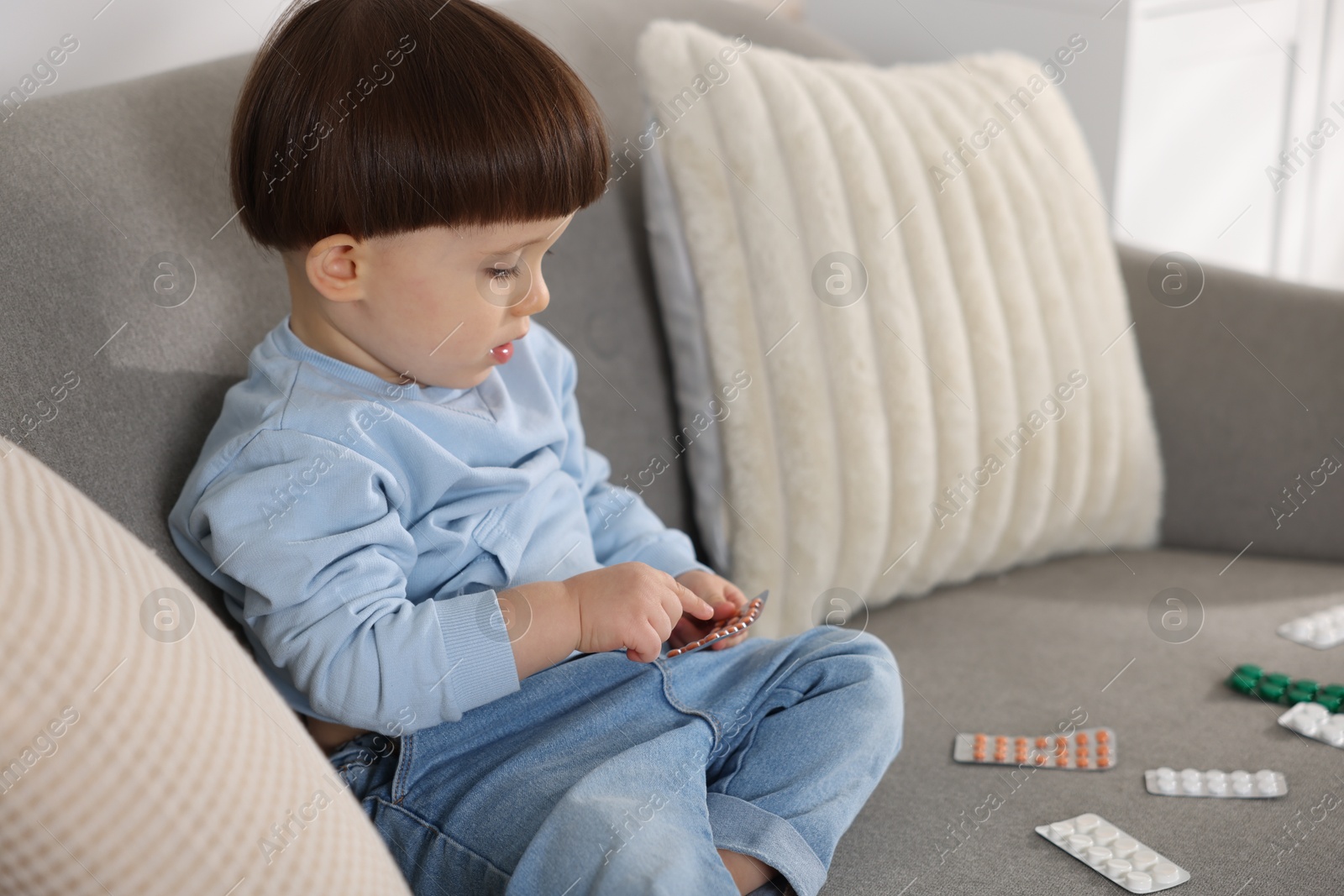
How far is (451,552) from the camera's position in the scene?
72 centimetres

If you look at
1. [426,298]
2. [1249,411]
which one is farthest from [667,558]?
[1249,411]

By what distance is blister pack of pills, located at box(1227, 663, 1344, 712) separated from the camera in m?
0.85

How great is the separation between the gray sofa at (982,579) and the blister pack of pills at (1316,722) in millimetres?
14

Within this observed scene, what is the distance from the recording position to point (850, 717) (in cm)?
70

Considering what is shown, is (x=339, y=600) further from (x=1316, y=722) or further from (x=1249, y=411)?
(x=1249, y=411)

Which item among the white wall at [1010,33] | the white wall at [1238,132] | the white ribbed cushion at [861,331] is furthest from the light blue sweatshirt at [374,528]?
the white wall at [1238,132]

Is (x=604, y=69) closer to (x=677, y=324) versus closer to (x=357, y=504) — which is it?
(x=677, y=324)

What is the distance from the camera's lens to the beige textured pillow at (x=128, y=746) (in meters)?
0.41

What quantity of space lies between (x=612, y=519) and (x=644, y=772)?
0.92 feet

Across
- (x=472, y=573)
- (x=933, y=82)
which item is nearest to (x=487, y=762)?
(x=472, y=573)

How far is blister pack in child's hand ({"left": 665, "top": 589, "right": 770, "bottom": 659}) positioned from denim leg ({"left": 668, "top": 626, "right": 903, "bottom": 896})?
2cm

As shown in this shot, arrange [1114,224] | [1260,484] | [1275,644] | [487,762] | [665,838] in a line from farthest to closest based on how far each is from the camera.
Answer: [1114,224], [1260,484], [1275,644], [487,762], [665,838]

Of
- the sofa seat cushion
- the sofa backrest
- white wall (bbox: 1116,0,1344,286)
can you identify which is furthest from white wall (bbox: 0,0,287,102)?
white wall (bbox: 1116,0,1344,286)

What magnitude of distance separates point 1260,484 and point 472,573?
94cm
